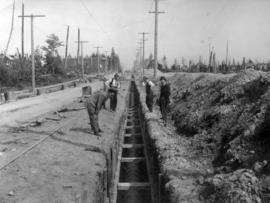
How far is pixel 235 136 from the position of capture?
8156mm

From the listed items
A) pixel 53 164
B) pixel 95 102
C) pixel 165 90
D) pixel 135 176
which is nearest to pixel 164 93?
pixel 165 90

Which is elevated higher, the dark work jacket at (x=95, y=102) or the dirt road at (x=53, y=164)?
the dark work jacket at (x=95, y=102)

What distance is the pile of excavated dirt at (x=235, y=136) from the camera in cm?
533

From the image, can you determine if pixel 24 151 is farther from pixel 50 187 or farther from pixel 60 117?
pixel 60 117

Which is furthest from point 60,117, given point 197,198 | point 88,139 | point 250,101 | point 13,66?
point 13,66

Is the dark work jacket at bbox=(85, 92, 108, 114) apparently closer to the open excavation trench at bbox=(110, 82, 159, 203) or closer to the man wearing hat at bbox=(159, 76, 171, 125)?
the open excavation trench at bbox=(110, 82, 159, 203)

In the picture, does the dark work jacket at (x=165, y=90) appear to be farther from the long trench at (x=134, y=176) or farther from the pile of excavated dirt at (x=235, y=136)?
the long trench at (x=134, y=176)

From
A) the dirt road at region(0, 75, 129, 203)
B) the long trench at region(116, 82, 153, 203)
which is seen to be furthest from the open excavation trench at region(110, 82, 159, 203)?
the dirt road at region(0, 75, 129, 203)

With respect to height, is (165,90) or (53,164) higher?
(165,90)

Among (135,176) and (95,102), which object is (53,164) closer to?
(95,102)

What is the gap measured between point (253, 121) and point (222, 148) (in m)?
0.91

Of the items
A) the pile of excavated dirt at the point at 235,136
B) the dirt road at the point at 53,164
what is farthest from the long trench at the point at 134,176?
the pile of excavated dirt at the point at 235,136

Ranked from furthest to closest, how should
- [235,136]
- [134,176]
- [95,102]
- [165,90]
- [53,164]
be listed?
[165,90]
[134,176]
[95,102]
[53,164]
[235,136]

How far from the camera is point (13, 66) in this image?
40656 mm
